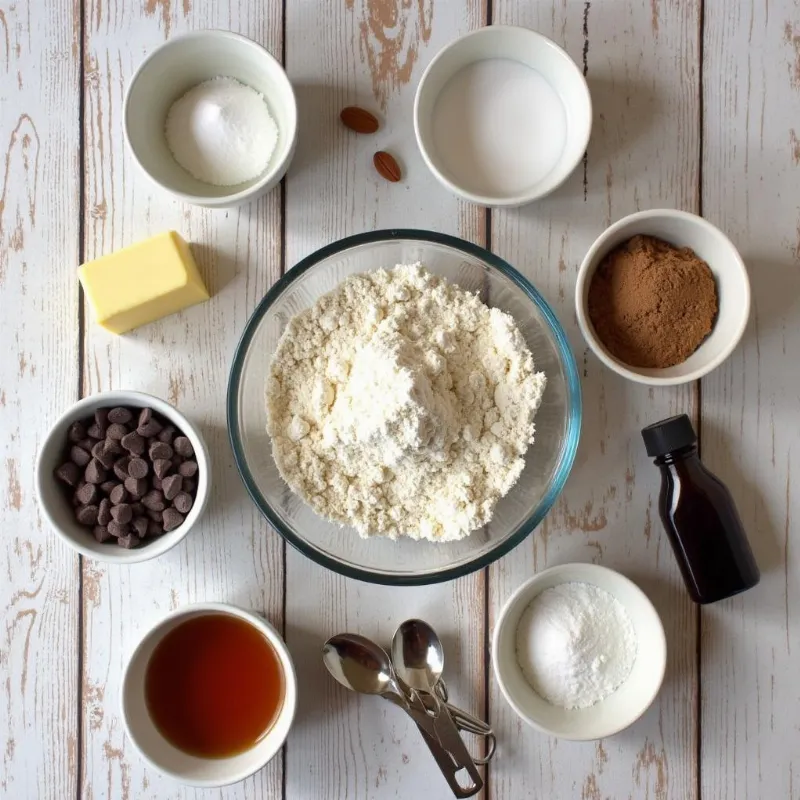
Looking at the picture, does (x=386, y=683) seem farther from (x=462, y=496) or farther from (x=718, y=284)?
(x=718, y=284)

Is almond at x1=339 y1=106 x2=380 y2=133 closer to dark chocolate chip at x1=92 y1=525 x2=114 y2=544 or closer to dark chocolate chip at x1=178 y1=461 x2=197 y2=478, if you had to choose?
dark chocolate chip at x1=178 y1=461 x2=197 y2=478

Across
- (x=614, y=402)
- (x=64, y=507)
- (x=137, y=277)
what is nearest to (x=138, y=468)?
(x=64, y=507)

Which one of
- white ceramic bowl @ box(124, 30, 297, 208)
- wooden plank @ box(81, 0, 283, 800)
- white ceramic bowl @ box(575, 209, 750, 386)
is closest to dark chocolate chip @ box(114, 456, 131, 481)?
wooden plank @ box(81, 0, 283, 800)

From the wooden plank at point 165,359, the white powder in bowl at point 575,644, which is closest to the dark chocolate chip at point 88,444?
the wooden plank at point 165,359

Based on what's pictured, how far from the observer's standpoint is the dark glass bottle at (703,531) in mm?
1055

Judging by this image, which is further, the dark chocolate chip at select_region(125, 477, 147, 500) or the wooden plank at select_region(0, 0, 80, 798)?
the wooden plank at select_region(0, 0, 80, 798)

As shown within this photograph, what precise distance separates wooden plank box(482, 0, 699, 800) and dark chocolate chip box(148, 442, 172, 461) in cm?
52

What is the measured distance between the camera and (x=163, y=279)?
1062 mm

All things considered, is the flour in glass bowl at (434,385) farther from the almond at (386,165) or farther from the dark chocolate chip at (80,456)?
the dark chocolate chip at (80,456)

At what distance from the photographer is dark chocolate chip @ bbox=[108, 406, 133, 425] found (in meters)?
1.06

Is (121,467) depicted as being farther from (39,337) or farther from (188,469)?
(39,337)

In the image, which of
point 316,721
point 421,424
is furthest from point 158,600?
point 421,424

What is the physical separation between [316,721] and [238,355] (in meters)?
0.58

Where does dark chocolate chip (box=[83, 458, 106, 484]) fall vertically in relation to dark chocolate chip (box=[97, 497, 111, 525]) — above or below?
above
